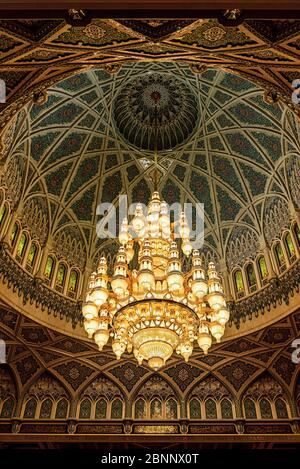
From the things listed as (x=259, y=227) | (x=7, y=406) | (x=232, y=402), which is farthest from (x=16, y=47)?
(x=232, y=402)

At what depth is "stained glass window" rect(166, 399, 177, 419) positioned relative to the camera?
1506cm

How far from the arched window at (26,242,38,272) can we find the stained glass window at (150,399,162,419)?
5.77 metres

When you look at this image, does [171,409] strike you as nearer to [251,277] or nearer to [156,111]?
[251,277]

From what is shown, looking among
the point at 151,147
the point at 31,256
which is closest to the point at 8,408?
the point at 31,256

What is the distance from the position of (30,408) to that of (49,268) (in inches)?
173

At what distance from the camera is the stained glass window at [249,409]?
48.8 ft

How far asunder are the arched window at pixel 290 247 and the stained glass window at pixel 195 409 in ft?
18.0

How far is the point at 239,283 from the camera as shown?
15.5m

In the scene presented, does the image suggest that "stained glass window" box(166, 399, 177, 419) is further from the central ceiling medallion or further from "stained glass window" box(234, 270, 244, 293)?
the central ceiling medallion

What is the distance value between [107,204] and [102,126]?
2.61 meters

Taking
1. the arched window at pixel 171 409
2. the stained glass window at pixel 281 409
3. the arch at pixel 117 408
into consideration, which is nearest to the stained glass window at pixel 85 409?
the arch at pixel 117 408

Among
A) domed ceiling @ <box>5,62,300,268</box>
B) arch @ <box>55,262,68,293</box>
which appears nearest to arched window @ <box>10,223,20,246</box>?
domed ceiling @ <box>5,62,300,268</box>

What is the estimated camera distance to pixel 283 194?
14.3m
